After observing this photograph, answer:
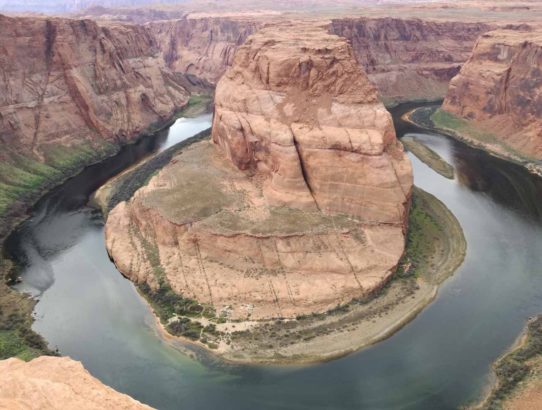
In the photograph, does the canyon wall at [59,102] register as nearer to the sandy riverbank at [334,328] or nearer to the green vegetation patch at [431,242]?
the sandy riverbank at [334,328]

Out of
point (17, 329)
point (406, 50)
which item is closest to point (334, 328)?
point (17, 329)

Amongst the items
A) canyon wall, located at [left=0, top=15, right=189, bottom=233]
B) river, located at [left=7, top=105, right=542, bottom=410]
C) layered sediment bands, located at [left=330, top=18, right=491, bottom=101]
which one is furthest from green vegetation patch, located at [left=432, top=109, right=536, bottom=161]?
canyon wall, located at [left=0, top=15, right=189, bottom=233]

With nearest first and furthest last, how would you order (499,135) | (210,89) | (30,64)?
(30,64)
(499,135)
(210,89)

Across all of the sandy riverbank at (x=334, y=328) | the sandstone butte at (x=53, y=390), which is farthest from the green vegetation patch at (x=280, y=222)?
the sandstone butte at (x=53, y=390)

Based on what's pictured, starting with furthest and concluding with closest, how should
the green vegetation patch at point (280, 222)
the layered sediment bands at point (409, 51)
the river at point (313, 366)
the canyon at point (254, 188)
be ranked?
the layered sediment bands at point (409, 51) < the green vegetation patch at point (280, 222) < the canyon at point (254, 188) < the river at point (313, 366)

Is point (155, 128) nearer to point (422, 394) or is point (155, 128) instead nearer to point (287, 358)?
point (287, 358)

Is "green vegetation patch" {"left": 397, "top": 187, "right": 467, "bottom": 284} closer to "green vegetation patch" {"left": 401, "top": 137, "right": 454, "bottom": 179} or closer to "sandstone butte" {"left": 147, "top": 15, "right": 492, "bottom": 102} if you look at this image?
"green vegetation patch" {"left": 401, "top": 137, "right": 454, "bottom": 179}

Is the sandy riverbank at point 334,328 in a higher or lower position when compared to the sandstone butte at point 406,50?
lower

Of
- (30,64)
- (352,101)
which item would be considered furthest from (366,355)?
(30,64)
